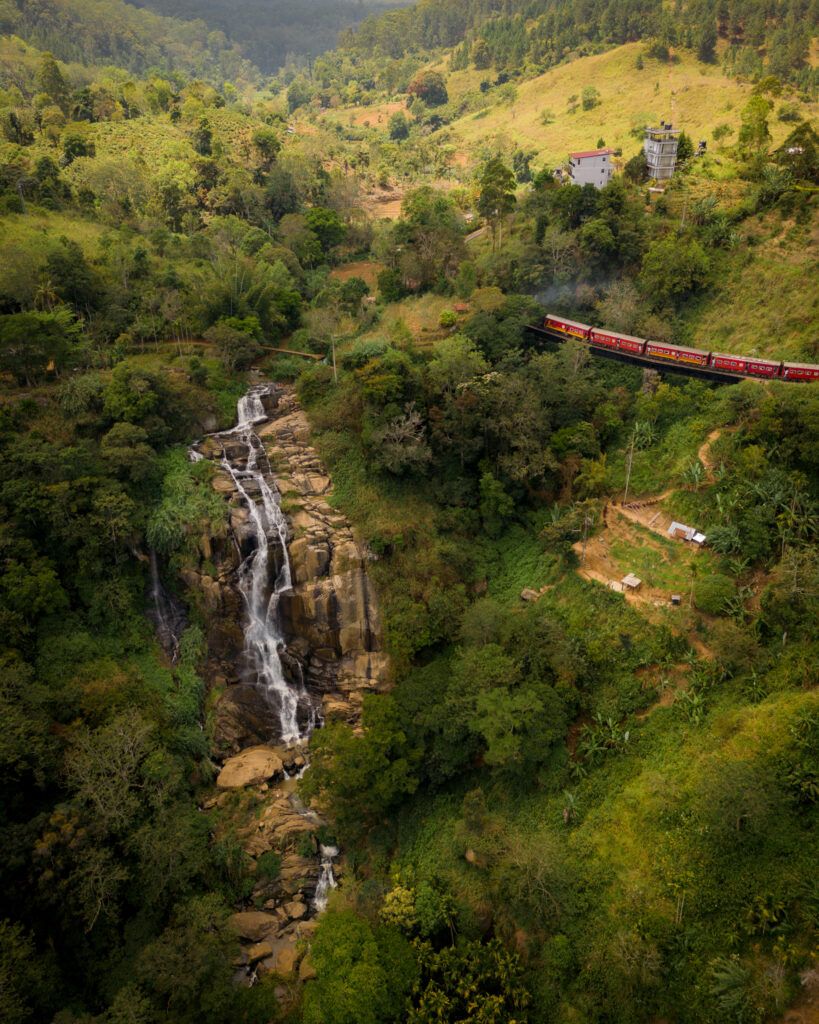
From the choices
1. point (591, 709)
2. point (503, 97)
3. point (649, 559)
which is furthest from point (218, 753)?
A: point (503, 97)

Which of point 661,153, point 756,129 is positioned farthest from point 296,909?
point 756,129

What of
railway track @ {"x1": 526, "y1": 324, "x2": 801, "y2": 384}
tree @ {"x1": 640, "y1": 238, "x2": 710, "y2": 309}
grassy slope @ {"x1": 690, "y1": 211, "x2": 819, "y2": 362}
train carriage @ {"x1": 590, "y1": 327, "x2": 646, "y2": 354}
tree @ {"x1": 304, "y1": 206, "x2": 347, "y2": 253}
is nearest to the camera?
railway track @ {"x1": 526, "y1": 324, "x2": 801, "y2": 384}

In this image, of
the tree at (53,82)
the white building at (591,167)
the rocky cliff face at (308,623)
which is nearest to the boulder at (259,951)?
the rocky cliff face at (308,623)

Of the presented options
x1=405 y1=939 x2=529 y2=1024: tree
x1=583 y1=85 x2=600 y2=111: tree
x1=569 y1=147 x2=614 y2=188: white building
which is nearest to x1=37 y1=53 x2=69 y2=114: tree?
x1=569 y1=147 x2=614 y2=188: white building

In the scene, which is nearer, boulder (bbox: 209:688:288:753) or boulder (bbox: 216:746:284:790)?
boulder (bbox: 216:746:284:790)

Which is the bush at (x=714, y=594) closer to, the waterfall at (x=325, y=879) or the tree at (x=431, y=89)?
→ the waterfall at (x=325, y=879)

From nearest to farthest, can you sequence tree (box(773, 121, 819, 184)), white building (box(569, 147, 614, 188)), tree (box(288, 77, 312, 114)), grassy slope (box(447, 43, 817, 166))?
tree (box(773, 121, 819, 184))
white building (box(569, 147, 614, 188))
grassy slope (box(447, 43, 817, 166))
tree (box(288, 77, 312, 114))

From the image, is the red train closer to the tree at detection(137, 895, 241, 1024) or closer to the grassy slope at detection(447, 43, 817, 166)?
the grassy slope at detection(447, 43, 817, 166)
